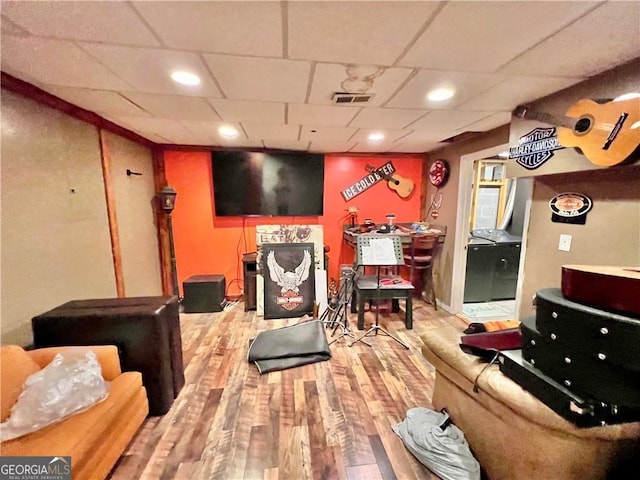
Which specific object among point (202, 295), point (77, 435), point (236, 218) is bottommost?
point (202, 295)

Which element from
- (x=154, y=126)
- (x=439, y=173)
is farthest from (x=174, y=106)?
(x=439, y=173)

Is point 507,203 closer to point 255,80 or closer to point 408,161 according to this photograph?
point 408,161

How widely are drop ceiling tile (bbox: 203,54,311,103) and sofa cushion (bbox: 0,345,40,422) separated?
6.44 feet

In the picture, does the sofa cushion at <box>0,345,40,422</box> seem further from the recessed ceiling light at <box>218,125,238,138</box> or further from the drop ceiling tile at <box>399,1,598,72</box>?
the drop ceiling tile at <box>399,1,598,72</box>

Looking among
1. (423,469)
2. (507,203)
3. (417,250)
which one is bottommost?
→ (423,469)

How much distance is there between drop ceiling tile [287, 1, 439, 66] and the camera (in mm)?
1085

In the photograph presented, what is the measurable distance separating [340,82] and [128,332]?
2215mm

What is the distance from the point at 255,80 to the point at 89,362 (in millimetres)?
2008

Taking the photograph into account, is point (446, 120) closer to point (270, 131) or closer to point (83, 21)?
point (270, 131)

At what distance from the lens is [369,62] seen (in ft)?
4.96

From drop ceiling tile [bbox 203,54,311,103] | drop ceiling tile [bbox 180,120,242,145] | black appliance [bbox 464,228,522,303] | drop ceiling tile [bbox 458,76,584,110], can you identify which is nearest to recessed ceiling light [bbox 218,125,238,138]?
drop ceiling tile [bbox 180,120,242,145]

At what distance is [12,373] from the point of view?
4.75 feet

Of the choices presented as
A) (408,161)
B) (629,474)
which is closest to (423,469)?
(629,474)

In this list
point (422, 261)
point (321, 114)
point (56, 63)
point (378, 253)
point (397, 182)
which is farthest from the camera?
point (397, 182)
